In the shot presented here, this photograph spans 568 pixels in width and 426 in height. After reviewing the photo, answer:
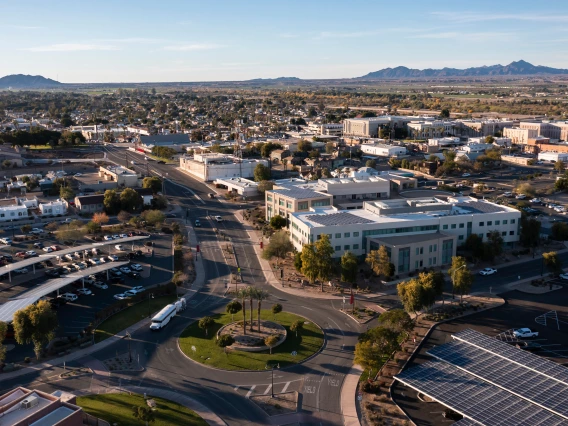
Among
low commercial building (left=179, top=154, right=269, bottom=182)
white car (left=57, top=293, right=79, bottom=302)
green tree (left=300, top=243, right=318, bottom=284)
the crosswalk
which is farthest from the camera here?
low commercial building (left=179, top=154, right=269, bottom=182)

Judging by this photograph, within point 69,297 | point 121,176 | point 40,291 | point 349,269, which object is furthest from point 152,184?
point 349,269

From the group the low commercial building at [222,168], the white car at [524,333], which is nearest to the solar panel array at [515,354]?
the white car at [524,333]

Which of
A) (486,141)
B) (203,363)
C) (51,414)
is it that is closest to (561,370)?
(203,363)

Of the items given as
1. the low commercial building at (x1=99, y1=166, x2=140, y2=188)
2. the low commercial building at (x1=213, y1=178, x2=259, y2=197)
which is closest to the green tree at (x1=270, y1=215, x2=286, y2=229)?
the low commercial building at (x1=213, y1=178, x2=259, y2=197)

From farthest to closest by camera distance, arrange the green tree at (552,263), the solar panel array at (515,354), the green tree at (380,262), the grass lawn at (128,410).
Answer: the green tree at (552,263) < the green tree at (380,262) < the solar panel array at (515,354) < the grass lawn at (128,410)

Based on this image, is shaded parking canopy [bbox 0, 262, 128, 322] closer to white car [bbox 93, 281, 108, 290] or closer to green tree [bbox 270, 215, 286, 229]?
white car [bbox 93, 281, 108, 290]

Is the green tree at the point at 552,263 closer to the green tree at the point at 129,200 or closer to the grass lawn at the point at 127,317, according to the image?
the grass lawn at the point at 127,317

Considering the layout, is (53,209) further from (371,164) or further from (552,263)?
(552,263)
